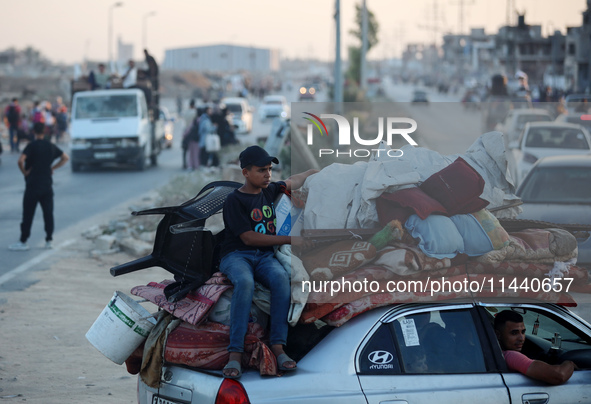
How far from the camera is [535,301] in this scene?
421 cm

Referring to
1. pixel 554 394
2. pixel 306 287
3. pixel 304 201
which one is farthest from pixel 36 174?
pixel 554 394

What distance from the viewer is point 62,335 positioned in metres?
7.70

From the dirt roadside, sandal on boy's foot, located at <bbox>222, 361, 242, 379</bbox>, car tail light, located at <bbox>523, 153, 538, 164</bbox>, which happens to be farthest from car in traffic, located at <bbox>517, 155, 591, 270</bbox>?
sandal on boy's foot, located at <bbox>222, 361, 242, 379</bbox>

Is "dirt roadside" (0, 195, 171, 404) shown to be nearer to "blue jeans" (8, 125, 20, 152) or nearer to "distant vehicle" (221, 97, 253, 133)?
"blue jeans" (8, 125, 20, 152)

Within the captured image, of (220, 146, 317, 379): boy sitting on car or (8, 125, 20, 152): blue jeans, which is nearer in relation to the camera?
(220, 146, 317, 379): boy sitting on car

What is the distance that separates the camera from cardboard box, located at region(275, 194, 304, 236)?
4.86 meters

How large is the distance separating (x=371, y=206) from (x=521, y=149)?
1200 centimetres

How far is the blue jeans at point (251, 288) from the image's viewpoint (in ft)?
12.7

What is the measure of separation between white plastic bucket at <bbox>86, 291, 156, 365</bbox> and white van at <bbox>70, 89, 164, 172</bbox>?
64.3 ft

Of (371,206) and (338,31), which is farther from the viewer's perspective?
(338,31)

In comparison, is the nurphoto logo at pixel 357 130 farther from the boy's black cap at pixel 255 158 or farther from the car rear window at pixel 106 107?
the car rear window at pixel 106 107

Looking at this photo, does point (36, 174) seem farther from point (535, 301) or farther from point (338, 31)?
point (338, 31)

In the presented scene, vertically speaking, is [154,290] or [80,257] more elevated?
[154,290]

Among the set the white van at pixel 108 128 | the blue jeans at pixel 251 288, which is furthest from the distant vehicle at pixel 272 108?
the blue jeans at pixel 251 288
